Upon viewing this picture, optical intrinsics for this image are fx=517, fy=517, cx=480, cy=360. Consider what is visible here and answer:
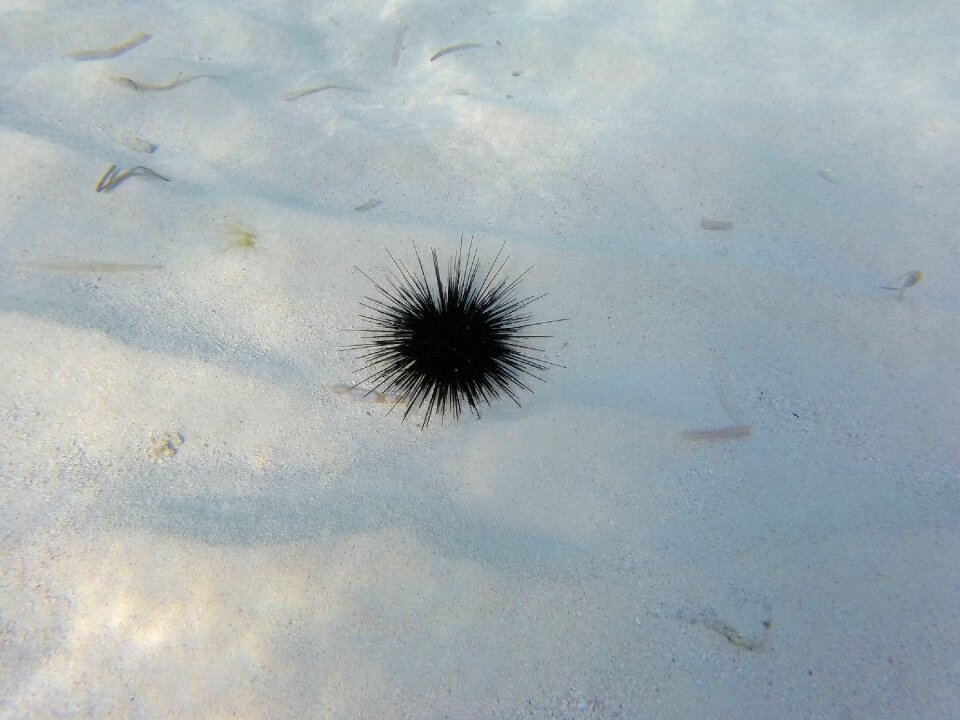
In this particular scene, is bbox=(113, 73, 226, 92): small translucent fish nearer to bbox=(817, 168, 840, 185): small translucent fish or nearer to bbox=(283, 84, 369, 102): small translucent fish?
bbox=(283, 84, 369, 102): small translucent fish

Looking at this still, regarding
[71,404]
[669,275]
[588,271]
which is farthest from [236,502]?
[669,275]

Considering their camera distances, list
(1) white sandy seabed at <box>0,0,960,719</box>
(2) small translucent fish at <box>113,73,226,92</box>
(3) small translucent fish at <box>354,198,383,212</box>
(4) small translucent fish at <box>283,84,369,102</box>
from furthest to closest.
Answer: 1. (4) small translucent fish at <box>283,84,369,102</box>
2. (2) small translucent fish at <box>113,73,226,92</box>
3. (3) small translucent fish at <box>354,198,383,212</box>
4. (1) white sandy seabed at <box>0,0,960,719</box>

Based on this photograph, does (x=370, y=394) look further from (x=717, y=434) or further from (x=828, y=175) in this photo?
(x=828, y=175)

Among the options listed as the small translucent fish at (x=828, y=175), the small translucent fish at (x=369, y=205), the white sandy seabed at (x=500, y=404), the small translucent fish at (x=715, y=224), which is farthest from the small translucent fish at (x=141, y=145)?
the small translucent fish at (x=828, y=175)

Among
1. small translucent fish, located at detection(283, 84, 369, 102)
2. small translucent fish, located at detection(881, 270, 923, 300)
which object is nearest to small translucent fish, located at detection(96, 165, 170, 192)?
small translucent fish, located at detection(283, 84, 369, 102)

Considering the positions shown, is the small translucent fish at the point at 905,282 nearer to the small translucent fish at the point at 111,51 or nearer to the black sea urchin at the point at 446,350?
the black sea urchin at the point at 446,350

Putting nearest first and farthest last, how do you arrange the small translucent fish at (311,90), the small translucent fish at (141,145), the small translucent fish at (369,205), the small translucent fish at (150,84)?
the small translucent fish at (369,205), the small translucent fish at (141,145), the small translucent fish at (150,84), the small translucent fish at (311,90)

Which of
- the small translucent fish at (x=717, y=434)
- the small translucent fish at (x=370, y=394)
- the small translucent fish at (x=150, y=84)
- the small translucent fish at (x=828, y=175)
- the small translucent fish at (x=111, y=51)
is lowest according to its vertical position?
the small translucent fish at (x=370, y=394)
